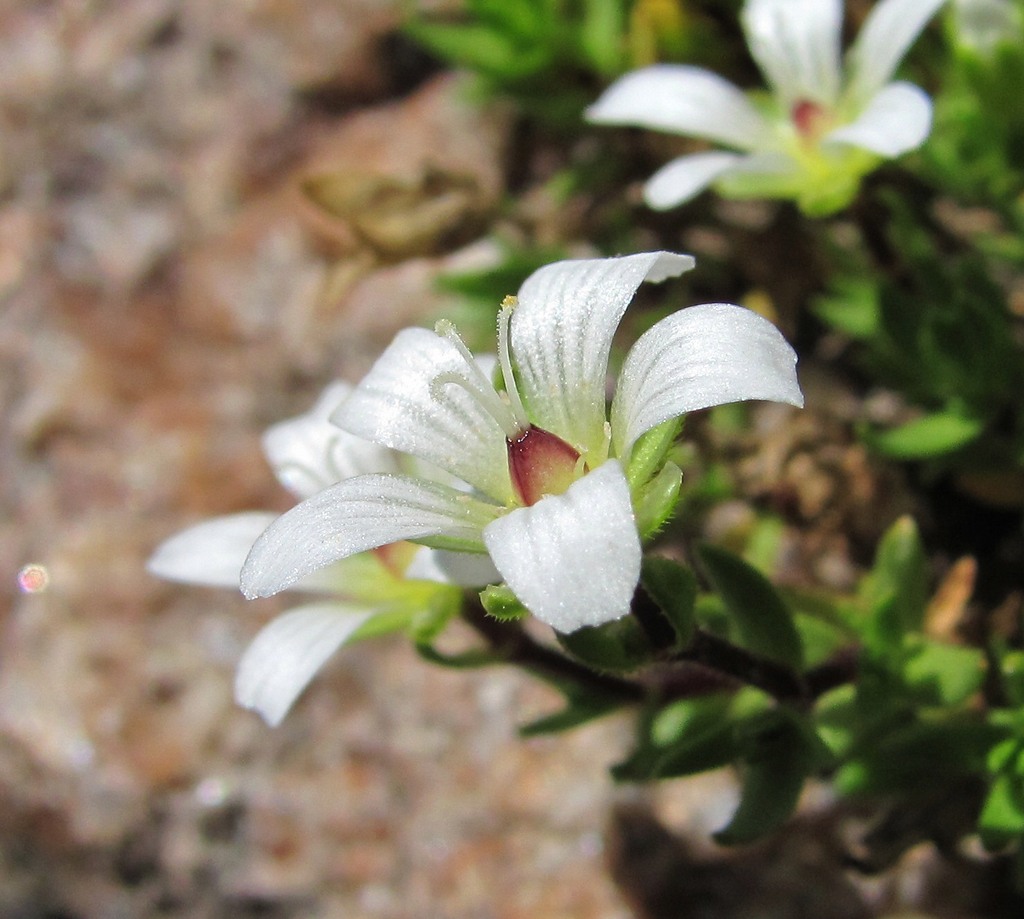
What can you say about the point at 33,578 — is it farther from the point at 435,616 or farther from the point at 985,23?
the point at 985,23

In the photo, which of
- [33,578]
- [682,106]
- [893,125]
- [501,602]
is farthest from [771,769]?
[33,578]

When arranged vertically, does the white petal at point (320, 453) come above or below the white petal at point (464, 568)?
above

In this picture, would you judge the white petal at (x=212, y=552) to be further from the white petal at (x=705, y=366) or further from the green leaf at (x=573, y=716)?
the white petal at (x=705, y=366)

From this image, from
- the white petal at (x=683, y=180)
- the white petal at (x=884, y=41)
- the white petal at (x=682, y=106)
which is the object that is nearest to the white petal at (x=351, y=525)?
the white petal at (x=683, y=180)

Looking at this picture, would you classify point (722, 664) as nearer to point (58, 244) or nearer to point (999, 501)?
point (999, 501)

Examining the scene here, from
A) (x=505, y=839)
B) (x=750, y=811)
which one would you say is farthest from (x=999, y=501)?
(x=505, y=839)

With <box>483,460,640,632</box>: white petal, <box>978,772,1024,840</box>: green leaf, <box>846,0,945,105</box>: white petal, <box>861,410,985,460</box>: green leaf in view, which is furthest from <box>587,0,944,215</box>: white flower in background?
<box>978,772,1024,840</box>: green leaf

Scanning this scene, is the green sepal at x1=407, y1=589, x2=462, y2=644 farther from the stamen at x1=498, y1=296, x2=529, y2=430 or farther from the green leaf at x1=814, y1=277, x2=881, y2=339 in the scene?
the green leaf at x1=814, y1=277, x2=881, y2=339
